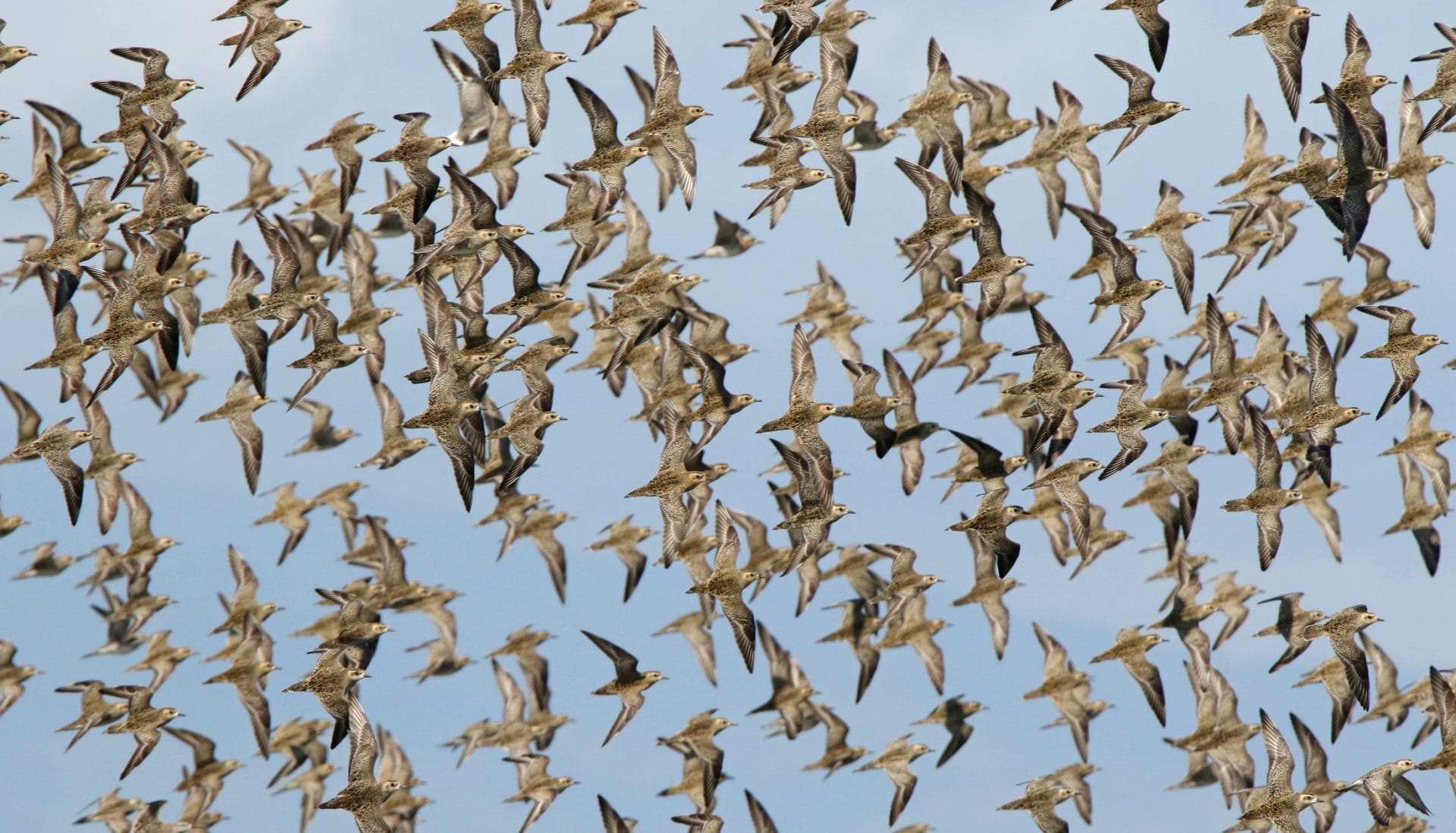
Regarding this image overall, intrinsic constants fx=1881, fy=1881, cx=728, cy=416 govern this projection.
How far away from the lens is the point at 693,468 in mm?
36094

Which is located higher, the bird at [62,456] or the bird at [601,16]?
the bird at [601,16]

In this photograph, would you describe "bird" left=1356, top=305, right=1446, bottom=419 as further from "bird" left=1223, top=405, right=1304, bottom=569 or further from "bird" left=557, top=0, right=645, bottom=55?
"bird" left=557, top=0, right=645, bottom=55

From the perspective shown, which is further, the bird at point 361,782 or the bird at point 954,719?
the bird at point 954,719

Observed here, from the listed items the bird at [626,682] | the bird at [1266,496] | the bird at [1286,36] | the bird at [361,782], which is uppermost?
the bird at [1286,36]

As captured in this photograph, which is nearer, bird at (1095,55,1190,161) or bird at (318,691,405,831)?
bird at (318,691,405,831)

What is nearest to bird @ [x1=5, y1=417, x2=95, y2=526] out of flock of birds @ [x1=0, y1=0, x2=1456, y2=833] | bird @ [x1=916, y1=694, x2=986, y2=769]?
flock of birds @ [x1=0, y1=0, x2=1456, y2=833]

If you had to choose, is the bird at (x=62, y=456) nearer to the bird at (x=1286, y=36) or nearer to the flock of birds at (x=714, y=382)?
the flock of birds at (x=714, y=382)

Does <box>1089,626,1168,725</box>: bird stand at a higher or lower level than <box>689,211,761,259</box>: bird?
lower

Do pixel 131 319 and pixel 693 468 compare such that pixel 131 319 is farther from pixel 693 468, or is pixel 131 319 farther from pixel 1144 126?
pixel 1144 126

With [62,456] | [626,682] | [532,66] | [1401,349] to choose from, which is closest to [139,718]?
[62,456]

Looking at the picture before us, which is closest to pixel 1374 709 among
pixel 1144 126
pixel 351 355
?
pixel 1144 126

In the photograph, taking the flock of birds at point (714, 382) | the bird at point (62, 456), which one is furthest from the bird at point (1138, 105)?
the bird at point (62, 456)

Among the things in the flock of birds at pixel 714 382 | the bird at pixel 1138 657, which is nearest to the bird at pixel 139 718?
the flock of birds at pixel 714 382

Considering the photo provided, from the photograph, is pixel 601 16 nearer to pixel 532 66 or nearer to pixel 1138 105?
pixel 532 66
